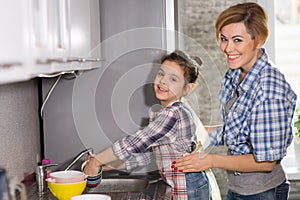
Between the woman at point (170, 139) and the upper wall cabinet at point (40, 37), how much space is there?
1.29 feet

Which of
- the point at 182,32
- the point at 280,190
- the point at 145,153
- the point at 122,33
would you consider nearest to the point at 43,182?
the point at 145,153

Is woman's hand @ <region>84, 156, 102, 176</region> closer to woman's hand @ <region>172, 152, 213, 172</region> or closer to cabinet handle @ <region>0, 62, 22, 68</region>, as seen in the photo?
woman's hand @ <region>172, 152, 213, 172</region>

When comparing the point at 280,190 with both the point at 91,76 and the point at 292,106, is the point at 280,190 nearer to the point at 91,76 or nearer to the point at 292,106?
the point at 292,106

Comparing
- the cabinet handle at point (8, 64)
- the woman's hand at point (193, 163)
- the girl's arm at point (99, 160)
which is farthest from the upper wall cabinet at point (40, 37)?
the woman's hand at point (193, 163)

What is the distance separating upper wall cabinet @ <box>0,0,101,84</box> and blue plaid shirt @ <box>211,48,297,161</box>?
0.61m

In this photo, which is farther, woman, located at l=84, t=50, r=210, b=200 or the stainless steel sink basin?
the stainless steel sink basin

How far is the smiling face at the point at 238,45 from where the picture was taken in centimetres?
211

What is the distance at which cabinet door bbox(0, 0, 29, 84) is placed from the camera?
868 millimetres

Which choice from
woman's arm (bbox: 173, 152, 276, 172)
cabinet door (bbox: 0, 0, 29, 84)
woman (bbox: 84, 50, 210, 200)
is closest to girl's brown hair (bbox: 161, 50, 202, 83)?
woman (bbox: 84, 50, 210, 200)

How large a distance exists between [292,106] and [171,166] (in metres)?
0.49

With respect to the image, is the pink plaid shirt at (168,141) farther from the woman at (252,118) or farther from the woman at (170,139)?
the woman at (252,118)

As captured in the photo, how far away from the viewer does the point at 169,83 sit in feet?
7.47

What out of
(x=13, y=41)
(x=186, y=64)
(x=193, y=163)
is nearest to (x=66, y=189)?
(x=193, y=163)

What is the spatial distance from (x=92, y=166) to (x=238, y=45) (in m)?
0.70
